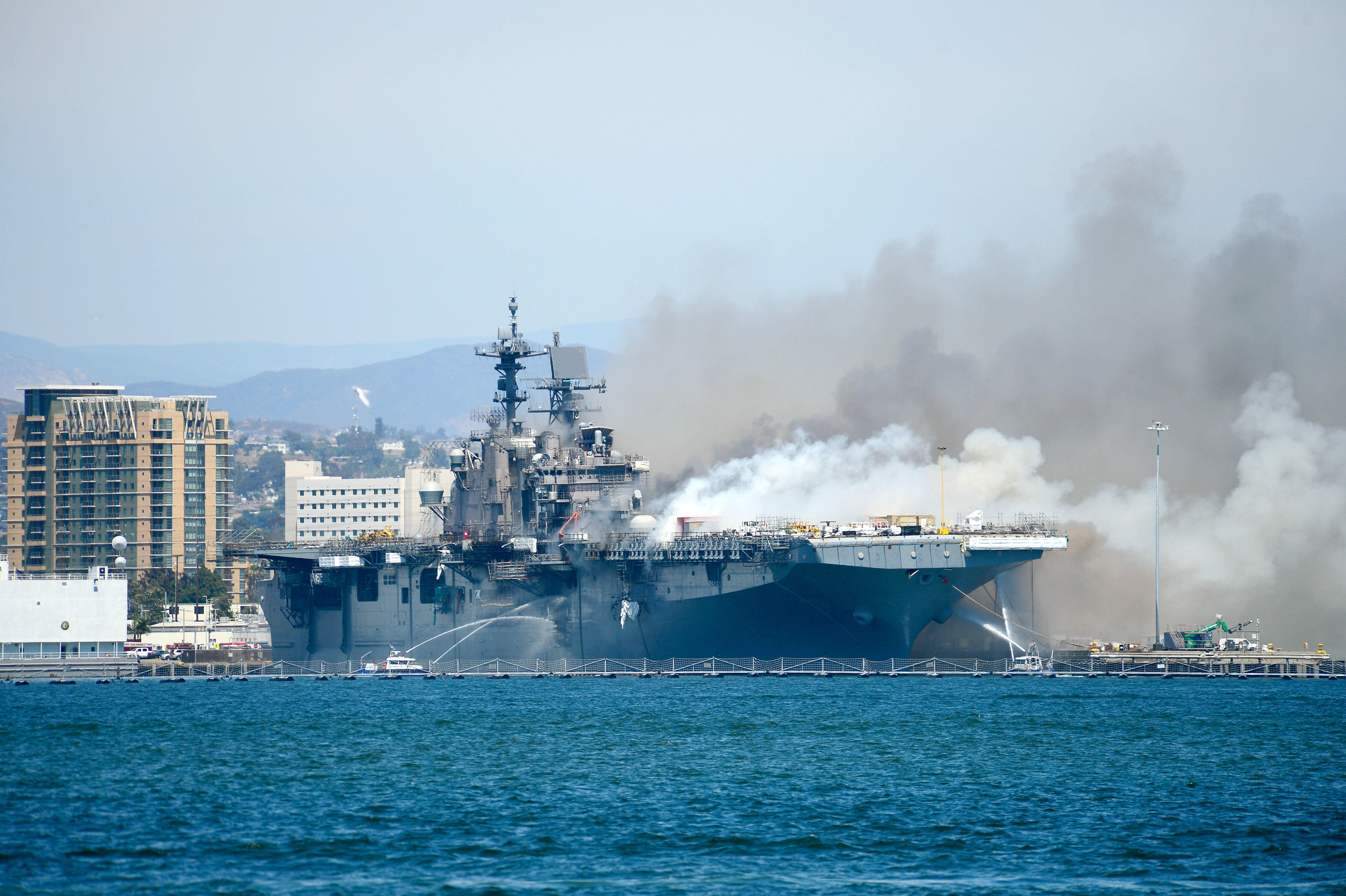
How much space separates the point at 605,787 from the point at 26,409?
105262 mm

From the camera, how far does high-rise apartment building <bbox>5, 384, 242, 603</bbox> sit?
400 feet

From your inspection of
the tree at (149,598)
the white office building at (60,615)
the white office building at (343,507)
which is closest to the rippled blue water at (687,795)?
the white office building at (60,615)

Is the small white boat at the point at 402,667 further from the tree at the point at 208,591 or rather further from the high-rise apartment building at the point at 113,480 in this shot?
the high-rise apartment building at the point at 113,480

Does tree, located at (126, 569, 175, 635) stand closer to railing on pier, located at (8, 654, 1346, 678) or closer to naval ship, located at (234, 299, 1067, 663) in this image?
naval ship, located at (234, 299, 1067, 663)

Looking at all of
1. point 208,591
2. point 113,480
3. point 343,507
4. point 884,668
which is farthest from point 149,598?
point 884,668

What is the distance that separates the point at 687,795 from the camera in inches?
1241

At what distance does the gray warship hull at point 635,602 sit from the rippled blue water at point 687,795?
4.12 m

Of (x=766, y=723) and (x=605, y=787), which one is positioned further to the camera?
(x=766, y=723)

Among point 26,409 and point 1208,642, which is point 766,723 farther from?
point 26,409

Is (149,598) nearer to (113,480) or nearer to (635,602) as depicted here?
(113,480)

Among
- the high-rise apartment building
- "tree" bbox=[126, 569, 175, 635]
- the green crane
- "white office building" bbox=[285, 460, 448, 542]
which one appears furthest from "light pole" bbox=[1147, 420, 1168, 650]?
"white office building" bbox=[285, 460, 448, 542]

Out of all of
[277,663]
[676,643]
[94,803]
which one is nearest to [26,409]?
[277,663]

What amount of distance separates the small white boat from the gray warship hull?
69 cm

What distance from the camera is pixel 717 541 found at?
5525 cm
